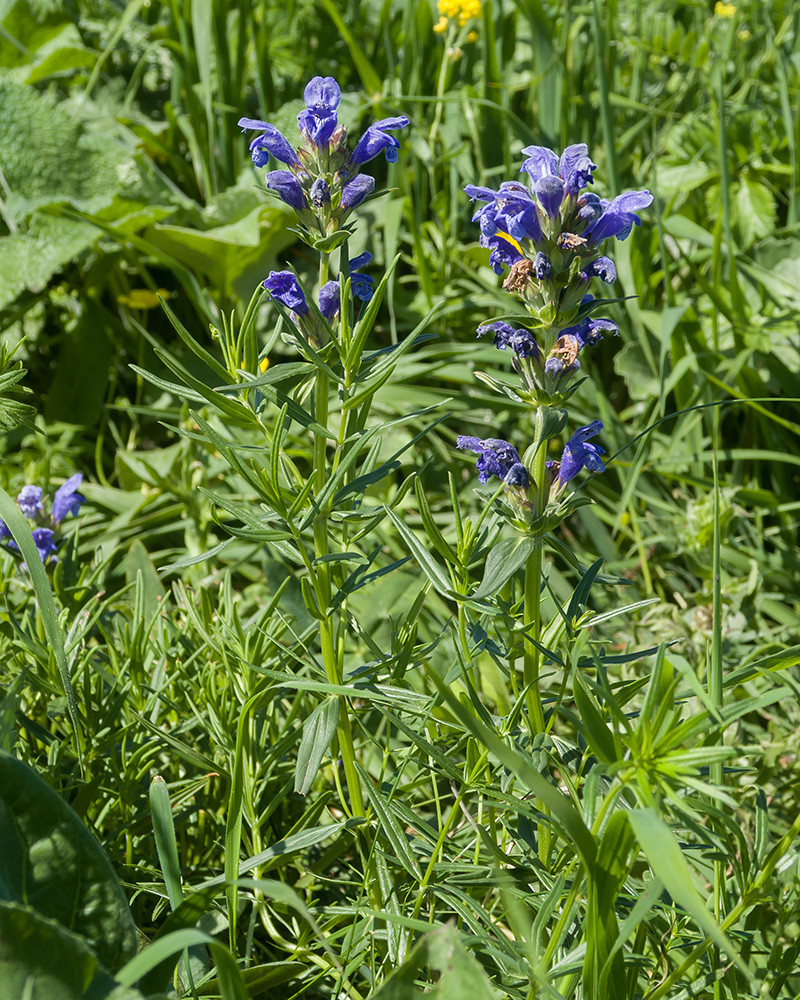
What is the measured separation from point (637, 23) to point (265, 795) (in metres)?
3.59

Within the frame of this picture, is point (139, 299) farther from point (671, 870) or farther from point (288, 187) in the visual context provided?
point (671, 870)

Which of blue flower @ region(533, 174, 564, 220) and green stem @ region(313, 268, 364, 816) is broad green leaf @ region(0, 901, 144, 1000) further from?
blue flower @ region(533, 174, 564, 220)

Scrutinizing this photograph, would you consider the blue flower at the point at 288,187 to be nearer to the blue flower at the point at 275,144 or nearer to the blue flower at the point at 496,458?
the blue flower at the point at 275,144

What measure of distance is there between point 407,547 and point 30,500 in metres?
0.98

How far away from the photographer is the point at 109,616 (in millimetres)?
1993

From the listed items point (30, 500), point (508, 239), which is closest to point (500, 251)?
point (508, 239)

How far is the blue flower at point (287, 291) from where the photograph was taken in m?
A: 1.35

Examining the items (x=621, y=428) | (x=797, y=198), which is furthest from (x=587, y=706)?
(x=797, y=198)

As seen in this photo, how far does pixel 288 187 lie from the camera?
4.39 feet

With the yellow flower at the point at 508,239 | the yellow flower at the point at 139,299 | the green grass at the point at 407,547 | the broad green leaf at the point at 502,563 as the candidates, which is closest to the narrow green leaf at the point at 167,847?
the green grass at the point at 407,547

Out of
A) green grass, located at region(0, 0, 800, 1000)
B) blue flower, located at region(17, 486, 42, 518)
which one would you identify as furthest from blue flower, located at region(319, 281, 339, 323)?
blue flower, located at region(17, 486, 42, 518)

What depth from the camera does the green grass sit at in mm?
1190

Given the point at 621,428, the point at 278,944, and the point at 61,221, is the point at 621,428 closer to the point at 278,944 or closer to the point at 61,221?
the point at 278,944

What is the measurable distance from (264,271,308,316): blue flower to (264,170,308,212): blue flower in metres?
0.11
